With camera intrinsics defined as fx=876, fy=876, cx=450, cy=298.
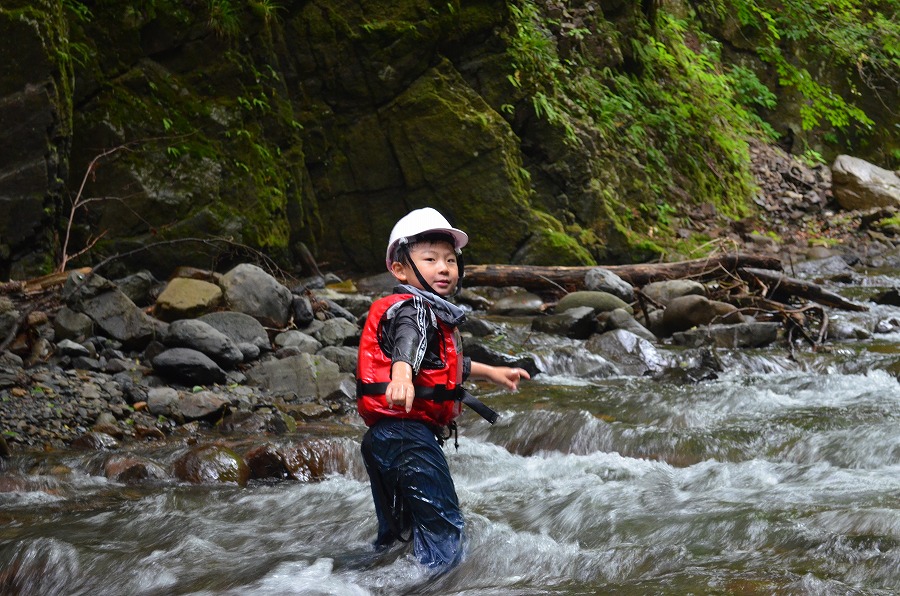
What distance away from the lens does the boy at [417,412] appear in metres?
3.48

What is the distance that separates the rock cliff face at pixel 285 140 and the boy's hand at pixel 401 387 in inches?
252

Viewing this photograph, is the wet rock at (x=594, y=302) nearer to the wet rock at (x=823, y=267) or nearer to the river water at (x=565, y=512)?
the river water at (x=565, y=512)

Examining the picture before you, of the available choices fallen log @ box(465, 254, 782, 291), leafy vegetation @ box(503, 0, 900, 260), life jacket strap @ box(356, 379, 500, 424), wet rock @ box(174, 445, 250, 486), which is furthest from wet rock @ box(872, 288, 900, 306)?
life jacket strap @ box(356, 379, 500, 424)

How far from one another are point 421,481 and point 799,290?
8.09 m

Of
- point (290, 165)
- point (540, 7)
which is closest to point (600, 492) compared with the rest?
point (290, 165)

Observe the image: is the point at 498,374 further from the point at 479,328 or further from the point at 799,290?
the point at 799,290

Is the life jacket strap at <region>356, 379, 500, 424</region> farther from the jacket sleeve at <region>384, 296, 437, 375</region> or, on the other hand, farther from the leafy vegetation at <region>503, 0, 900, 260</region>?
the leafy vegetation at <region>503, 0, 900, 260</region>

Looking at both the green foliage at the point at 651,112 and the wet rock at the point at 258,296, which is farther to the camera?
the green foliage at the point at 651,112

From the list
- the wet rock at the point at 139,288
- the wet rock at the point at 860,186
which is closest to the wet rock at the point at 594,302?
the wet rock at the point at 139,288

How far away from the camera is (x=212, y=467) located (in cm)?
513

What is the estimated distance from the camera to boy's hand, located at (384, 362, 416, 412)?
3.13m


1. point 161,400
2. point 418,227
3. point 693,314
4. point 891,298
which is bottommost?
point 891,298

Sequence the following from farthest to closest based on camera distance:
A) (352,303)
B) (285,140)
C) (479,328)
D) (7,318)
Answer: (285,140) < (352,303) < (479,328) < (7,318)

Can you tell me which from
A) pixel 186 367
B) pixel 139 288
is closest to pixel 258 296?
pixel 139 288
